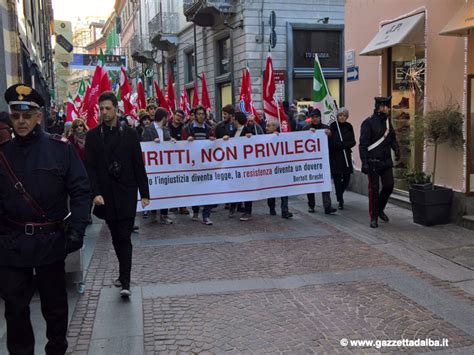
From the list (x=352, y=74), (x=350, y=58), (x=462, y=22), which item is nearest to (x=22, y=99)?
(x=462, y=22)

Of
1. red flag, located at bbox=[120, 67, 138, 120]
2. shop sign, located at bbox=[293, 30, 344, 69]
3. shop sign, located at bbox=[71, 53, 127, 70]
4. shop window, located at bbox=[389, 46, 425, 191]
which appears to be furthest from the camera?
shop sign, located at bbox=[71, 53, 127, 70]

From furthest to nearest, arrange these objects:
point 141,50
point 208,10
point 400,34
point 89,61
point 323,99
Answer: point 141,50, point 89,61, point 208,10, point 323,99, point 400,34

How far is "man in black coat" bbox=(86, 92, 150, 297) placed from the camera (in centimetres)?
511

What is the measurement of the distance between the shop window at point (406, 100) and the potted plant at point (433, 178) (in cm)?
91

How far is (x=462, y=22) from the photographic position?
719cm

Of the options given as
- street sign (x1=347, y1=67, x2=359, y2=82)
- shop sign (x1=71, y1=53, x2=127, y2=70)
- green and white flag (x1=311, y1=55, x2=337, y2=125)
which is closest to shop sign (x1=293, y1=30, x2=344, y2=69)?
street sign (x1=347, y1=67, x2=359, y2=82)

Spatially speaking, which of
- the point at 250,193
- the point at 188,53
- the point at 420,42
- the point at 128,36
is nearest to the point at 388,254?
the point at 250,193

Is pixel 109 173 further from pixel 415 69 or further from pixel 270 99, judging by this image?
pixel 415 69

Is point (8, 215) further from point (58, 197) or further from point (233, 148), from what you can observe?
point (233, 148)

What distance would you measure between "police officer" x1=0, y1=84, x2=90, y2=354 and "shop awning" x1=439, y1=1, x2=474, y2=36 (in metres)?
5.75

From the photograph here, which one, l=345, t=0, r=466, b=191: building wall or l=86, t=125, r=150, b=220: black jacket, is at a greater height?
l=345, t=0, r=466, b=191: building wall

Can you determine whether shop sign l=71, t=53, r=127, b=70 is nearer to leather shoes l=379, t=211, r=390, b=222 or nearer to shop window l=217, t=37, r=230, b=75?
shop window l=217, t=37, r=230, b=75

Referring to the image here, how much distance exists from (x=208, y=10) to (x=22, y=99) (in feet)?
63.4

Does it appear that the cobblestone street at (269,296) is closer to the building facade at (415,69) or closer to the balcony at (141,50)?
the building facade at (415,69)
